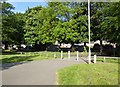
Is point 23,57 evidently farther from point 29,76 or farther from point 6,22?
point 29,76

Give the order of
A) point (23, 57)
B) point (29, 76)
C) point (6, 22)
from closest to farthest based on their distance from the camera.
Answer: point (29, 76) → point (23, 57) → point (6, 22)

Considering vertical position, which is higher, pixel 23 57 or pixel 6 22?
pixel 6 22

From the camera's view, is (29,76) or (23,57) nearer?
(29,76)

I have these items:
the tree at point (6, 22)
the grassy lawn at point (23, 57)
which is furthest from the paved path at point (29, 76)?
the tree at point (6, 22)

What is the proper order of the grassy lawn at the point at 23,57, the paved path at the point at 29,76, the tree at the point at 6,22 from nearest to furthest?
the paved path at the point at 29,76
the grassy lawn at the point at 23,57
the tree at the point at 6,22

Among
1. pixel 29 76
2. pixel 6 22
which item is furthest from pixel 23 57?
pixel 29 76

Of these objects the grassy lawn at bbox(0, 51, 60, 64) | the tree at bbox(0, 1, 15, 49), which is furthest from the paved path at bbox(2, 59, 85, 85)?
the tree at bbox(0, 1, 15, 49)

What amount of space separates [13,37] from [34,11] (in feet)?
32.9

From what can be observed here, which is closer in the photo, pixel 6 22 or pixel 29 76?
pixel 29 76

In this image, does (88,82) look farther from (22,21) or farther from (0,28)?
(22,21)

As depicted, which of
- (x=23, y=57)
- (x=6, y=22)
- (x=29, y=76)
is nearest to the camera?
(x=29, y=76)

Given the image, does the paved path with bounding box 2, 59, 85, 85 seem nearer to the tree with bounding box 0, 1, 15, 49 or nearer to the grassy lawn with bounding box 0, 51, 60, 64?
the grassy lawn with bounding box 0, 51, 60, 64

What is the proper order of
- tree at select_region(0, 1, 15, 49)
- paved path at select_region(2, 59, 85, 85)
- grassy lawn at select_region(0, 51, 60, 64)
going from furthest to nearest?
1. tree at select_region(0, 1, 15, 49)
2. grassy lawn at select_region(0, 51, 60, 64)
3. paved path at select_region(2, 59, 85, 85)

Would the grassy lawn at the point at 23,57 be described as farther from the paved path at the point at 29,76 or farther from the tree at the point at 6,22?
the paved path at the point at 29,76
